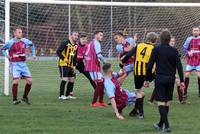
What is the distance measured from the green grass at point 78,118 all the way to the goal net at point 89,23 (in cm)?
681

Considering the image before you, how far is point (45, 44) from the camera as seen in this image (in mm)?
26859

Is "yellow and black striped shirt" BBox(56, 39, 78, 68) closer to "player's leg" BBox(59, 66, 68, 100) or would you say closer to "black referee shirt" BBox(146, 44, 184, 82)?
"player's leg" BBox(59, 66, 68, 100)

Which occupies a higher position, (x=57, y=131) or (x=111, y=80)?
(x=111, y=80)

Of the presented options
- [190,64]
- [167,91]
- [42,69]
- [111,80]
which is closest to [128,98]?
[111,80]

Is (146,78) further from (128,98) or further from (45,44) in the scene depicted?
(45,44)

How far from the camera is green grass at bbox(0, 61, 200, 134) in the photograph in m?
10.2

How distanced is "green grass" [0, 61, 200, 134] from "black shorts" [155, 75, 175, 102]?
635mm

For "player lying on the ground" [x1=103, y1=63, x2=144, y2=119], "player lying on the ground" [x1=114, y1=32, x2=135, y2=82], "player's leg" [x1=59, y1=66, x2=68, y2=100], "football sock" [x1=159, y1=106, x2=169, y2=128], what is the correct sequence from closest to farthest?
"football sock" [x1=159, y1=106, x2=169, y2=128] → "player lying on the ground" [x1=103, y1=63, x2=144, y2=119] → "player lying on the ground" [x1=114, y1=32, x2=135, y2=82] → "player's leg" [x1=59, y1=66, x2=68, y2=100]

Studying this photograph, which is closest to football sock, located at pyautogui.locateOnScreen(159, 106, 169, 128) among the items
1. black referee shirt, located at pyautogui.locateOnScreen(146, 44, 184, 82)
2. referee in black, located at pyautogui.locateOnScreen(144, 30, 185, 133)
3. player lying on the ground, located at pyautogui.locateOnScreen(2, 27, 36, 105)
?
referee in black, located at pyautogui.locateOnScreen(144, 30, 185, 133)

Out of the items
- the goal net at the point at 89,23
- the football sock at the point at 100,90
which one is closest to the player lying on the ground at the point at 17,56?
the football sock at the point at 100,90

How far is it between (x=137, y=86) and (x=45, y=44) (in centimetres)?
1543

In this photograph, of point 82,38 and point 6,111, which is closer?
point 6,111

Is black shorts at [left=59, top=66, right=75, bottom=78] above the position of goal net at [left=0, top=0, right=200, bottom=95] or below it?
below

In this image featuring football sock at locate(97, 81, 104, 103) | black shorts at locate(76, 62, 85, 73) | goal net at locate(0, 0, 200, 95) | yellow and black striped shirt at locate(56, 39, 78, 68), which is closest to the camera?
football sock at locate(97, 81, 104, 103)
